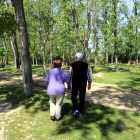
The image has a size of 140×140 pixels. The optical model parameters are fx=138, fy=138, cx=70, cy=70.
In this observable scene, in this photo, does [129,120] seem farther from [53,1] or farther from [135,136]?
[53,1]

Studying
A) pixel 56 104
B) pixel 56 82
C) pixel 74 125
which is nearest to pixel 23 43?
pixel 56 82

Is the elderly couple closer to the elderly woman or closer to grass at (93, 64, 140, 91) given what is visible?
the elderly woman

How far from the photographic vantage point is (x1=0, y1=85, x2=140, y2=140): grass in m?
3.39

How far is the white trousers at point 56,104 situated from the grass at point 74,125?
264 millimetres

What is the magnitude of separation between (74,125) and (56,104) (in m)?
0.78

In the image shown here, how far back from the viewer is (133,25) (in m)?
20.4

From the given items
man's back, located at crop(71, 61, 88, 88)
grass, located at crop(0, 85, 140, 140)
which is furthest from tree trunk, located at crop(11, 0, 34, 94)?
man's back, located at crop(71, 61, 88, 88)

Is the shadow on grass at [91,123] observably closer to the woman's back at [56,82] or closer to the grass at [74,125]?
the grass at [74,125]

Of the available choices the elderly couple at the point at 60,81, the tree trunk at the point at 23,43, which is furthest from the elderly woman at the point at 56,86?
the tree trunk at the point at 23,43

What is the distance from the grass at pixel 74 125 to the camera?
339cm

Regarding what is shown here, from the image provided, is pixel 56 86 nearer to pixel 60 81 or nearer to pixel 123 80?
pixel 60 81

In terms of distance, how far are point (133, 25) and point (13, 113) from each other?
2090cm

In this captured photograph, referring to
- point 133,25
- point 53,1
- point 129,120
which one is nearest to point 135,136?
point 129,120

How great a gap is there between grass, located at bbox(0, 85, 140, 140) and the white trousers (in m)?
0.26
